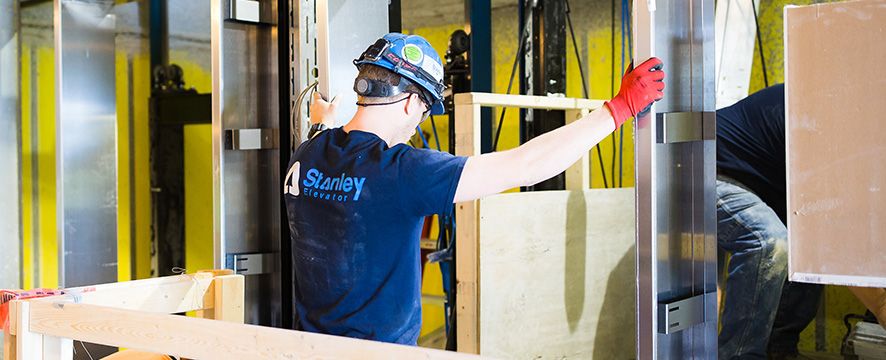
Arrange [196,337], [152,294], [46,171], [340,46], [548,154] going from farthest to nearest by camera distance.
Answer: [46,171] → [340,46] → [152,294] → [548,154] → [196,337]

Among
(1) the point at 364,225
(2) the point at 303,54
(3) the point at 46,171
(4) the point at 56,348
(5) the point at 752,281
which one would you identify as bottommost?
(5) the point at 752,281

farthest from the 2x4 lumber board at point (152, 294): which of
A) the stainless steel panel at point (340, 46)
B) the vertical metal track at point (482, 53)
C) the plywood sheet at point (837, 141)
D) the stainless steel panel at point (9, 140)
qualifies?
the stainless steel panel at point (9, 140)

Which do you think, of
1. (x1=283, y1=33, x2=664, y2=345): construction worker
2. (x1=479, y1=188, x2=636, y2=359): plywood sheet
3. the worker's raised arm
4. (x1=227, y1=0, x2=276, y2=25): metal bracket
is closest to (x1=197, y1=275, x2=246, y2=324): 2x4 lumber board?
(x1=283, y1=33, x2=664, y2=345): construction worker

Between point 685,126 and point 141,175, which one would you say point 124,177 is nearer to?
point 141,175

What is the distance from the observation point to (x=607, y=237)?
3.59 metres

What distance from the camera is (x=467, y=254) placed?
3.02 meters

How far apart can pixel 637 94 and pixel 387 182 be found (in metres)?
0.55

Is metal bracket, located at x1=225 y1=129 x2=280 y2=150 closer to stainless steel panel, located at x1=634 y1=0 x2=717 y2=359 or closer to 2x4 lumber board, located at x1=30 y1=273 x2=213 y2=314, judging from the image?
2x4 lumber board, located at x1=30 y1=273 x2=213 y2=314

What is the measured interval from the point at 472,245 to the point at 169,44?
4435mm

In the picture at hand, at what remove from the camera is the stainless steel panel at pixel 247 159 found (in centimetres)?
274

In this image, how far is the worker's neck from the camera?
1935mm

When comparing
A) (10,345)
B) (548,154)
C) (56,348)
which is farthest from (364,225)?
(10,345)

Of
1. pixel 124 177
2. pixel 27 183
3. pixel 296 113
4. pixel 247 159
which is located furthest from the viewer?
pixel 124 177

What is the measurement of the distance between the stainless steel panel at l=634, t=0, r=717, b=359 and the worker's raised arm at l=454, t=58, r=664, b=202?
112 mm
